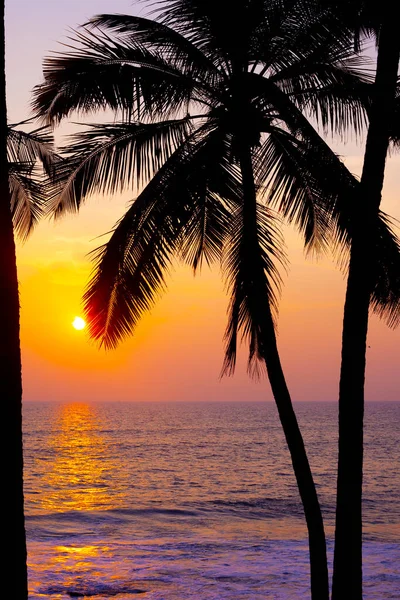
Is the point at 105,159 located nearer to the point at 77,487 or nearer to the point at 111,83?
the point at 111,83

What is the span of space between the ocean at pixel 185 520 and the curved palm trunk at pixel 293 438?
5995 mm

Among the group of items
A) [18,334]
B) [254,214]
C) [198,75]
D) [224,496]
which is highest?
[198,75]

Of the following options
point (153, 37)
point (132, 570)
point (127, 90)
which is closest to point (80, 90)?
point (127, 90)

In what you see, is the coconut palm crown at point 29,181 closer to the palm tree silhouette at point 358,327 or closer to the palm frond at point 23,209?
the palm frond at point 23,209

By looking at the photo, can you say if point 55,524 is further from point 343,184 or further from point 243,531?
point 343,184

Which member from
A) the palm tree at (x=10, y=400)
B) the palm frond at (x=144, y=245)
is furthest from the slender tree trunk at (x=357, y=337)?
the palm tree at (x=10, y=400)

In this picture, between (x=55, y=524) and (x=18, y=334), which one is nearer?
(x=18, y=334)

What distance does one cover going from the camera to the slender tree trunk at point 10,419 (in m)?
5.84

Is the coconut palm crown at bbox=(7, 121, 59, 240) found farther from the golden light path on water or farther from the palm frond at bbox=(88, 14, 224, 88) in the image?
the golden light path on water

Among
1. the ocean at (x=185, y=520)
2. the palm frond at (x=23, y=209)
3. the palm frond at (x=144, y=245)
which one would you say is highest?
the palm frond at (x=23, y=209)

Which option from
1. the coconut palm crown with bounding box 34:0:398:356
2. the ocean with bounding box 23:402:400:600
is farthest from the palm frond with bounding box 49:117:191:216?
the ocean with bounding box 23:402:400:600

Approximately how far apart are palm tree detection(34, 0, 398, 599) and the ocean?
7630mm

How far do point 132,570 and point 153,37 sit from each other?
13048mm

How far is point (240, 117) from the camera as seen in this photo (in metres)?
9.52
